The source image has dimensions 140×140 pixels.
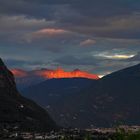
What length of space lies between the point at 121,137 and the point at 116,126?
1106 mm

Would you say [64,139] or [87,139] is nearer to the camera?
[87,139]

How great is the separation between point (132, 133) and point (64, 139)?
6.49m

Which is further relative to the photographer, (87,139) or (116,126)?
(116,126)

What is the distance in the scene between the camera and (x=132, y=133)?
4912 centimetres

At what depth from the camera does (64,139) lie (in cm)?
4816

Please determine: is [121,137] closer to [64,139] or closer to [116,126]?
[116,126]

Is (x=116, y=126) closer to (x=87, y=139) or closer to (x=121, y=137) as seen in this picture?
(x=121, y=137)

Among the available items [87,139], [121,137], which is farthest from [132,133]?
[87,139]

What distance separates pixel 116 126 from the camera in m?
48.3

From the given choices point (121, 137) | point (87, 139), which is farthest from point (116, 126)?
point (87, 139)

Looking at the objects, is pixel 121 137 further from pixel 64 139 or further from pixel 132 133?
pixel 64 139

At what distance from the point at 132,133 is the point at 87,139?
6360 mm

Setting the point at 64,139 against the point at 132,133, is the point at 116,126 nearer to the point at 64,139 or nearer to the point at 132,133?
the point at 132,133

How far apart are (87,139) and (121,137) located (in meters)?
4.86
